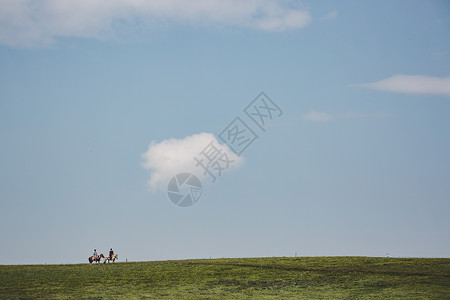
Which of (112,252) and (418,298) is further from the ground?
(112,252)

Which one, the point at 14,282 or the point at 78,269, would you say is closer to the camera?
the point at 14,282

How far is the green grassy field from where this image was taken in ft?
130

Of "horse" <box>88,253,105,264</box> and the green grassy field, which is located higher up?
"horse" <box>88,253,105,264</box>

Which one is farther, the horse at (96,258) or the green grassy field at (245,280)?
the horse at (96,258)

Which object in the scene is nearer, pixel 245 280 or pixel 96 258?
pixel 245 280

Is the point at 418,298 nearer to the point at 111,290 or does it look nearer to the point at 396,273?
the point at 396,273

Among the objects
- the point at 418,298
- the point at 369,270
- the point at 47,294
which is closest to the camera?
the point at 418,298

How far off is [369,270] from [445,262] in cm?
840

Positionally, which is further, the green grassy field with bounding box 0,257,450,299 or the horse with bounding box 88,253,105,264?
the horse with bounding box 88,253,105,264

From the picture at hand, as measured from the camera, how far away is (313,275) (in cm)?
4691

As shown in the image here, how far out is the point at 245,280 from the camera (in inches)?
1800

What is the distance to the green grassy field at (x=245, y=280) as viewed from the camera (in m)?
39.5

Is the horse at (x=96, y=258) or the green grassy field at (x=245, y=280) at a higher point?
the horse at (x=96, y=258)

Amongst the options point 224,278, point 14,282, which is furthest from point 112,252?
point 224,278
